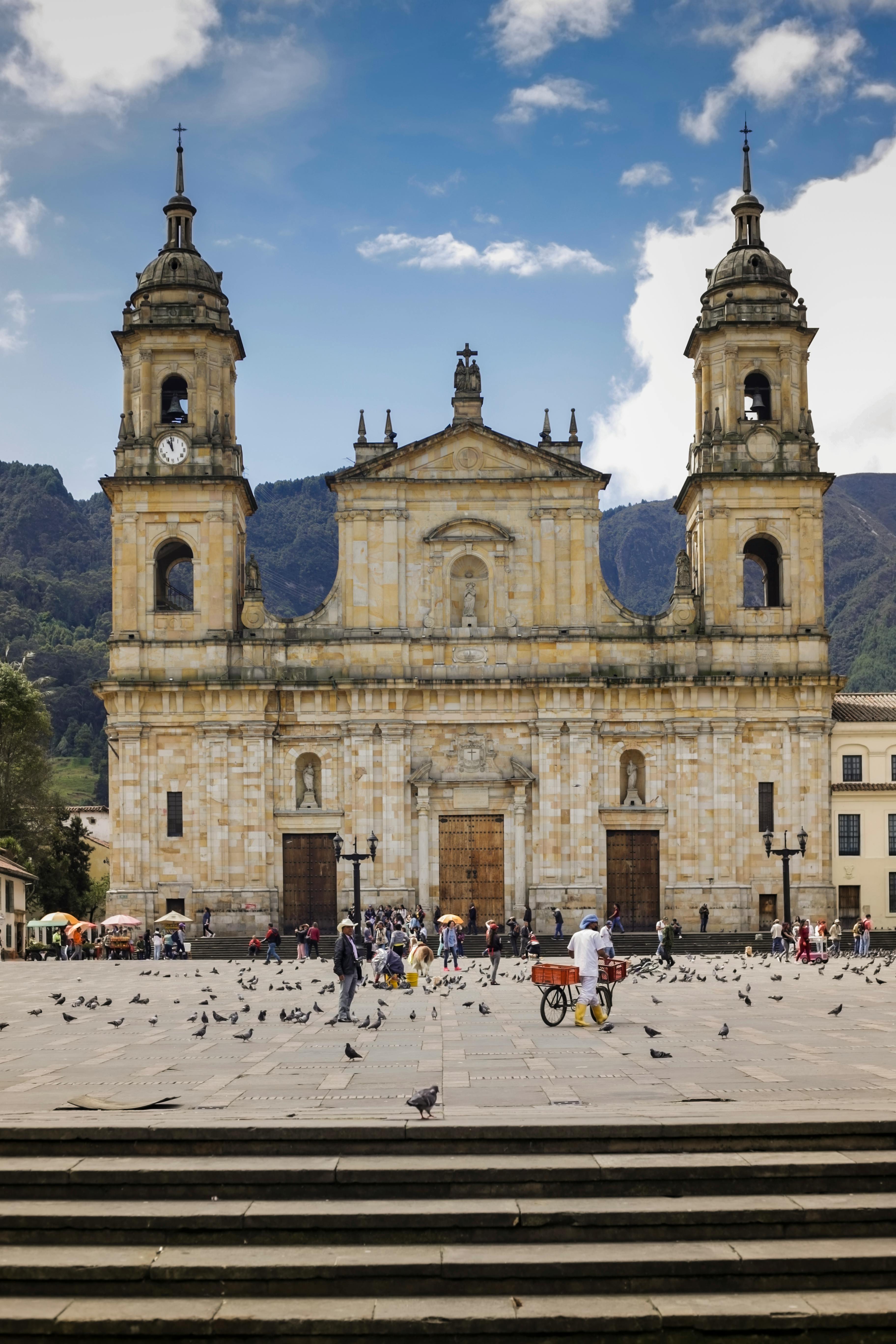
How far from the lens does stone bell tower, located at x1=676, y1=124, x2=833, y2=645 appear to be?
1959 inches

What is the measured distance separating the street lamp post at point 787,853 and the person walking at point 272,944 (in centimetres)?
1468

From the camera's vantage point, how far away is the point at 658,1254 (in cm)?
1070

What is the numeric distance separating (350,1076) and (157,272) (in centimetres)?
4062

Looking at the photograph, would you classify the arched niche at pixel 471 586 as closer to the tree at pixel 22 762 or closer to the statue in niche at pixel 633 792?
the statue in niche at pixel 633 792

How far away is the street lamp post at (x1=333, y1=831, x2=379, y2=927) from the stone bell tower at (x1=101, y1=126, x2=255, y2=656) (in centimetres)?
852

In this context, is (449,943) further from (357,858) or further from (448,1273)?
(448,1273)

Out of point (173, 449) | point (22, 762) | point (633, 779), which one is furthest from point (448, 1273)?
point (22, 762)

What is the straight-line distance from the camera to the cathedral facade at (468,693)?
48.8 m

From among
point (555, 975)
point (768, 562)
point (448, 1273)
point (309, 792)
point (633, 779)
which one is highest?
point (768, 562)

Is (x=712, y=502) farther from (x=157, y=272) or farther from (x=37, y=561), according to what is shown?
(x=37, y=561)

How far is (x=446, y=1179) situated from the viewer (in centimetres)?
1149

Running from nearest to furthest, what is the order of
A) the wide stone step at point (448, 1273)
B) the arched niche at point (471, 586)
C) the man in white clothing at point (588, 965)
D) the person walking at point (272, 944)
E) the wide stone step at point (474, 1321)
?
the wide stone step at point (474, 1321), the wide stone step at point (448, 1273), the man in white clothing at point (588, 965), the person walking at point (272, 944), the arched niche at point (471, 586)

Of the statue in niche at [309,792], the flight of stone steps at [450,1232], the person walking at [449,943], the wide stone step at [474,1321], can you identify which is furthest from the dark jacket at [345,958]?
the statue in niche at [309,792]

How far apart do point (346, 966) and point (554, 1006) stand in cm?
310
